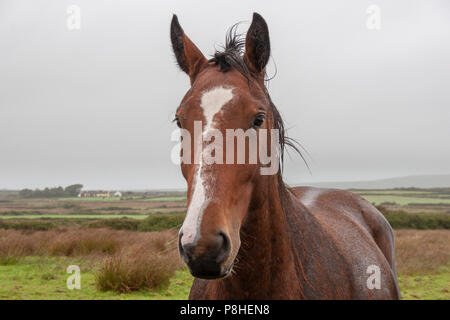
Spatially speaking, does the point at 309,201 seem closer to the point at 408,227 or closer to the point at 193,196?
the point at 193,196

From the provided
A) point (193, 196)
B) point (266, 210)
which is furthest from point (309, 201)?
point (193, 196)

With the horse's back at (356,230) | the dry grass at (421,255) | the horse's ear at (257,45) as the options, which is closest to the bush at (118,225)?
the dry grass at (421,255)

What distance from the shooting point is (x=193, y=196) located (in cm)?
162

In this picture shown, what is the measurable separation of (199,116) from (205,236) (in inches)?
28.0

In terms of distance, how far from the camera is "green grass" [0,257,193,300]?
7.59 metres

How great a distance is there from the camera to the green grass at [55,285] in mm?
7590

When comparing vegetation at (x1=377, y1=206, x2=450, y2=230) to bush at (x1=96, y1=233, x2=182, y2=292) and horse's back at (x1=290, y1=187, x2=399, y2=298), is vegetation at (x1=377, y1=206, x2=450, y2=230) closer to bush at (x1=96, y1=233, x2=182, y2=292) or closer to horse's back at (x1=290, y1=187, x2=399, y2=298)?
bush at (x1=96, y1=233, x2=182, y2=292)

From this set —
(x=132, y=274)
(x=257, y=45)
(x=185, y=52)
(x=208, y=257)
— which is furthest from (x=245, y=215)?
(x=132, y=274)

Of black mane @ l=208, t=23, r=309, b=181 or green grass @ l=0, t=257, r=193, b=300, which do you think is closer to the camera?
black mane @ l=208, t=23, r=309, b=181

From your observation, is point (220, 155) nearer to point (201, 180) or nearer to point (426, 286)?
point (201, 180)

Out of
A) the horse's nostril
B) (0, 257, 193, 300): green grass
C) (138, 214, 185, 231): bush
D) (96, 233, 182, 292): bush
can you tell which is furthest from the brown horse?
(138, 214, 185, 231): bush

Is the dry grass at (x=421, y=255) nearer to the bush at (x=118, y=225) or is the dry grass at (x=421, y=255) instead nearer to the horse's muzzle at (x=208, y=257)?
the horse's muzzle at (x=208, y=257)

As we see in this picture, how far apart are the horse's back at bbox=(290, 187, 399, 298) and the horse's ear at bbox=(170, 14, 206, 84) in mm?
1448

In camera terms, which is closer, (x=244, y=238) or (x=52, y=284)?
(x=244, y=238)
